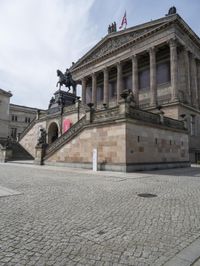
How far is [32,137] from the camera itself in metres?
38.6

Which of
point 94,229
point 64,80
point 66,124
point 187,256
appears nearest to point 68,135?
point 66,124

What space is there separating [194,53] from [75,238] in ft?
130

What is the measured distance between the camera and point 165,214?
19.4 ft

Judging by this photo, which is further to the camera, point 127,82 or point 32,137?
point 127,82

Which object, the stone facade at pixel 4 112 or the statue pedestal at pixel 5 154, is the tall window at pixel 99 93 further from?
the stone facade at pixel 4 112

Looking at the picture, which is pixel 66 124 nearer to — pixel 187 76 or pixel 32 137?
pixel 32 137

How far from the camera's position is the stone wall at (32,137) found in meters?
37.9

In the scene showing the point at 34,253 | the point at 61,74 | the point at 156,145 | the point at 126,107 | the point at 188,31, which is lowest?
the point at 34,253

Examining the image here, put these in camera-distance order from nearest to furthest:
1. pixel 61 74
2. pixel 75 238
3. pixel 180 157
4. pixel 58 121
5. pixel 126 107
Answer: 1. pixel 75 238
2. pixel 126 107
3. pixel 180 157
4. pixel 58 121
5. pixel 61 74

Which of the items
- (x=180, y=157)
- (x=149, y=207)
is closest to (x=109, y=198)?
(x=149, y=207)

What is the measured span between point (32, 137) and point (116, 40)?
24.4 meters

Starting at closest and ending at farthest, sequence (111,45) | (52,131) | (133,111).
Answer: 1. (133,111)
2. (52,131)
3. (111,45)

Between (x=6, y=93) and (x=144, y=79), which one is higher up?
(x=6, y=93)

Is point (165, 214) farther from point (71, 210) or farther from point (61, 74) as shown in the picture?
point (61, 74)
